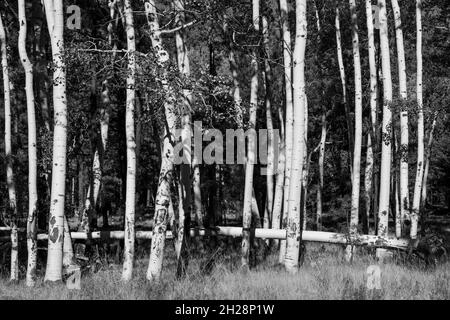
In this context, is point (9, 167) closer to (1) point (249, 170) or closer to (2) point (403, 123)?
(1) point (249, 170)

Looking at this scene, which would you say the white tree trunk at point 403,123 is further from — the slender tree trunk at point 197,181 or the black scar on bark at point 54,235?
the black scar on bark at point 54,235

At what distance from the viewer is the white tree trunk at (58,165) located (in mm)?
9008

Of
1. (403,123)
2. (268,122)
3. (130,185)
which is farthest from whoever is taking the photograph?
(268,122)

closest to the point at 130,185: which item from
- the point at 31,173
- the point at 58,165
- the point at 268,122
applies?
the point at 58,165

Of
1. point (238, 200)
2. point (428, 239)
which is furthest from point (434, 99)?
point (238, 200)

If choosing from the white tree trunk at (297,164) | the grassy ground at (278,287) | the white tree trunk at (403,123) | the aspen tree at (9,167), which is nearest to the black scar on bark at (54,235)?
the grassy ground at (278,287)

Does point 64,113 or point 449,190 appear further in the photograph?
point 449,190

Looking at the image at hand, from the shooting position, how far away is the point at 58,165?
9.02 meters

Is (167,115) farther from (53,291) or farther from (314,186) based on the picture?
(314,186)

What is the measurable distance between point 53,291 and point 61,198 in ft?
5.75

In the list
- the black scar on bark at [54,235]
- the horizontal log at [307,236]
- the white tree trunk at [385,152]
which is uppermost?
the white tree trunk at [385,152]

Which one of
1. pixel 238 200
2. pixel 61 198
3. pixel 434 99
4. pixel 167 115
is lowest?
pixel 238 200

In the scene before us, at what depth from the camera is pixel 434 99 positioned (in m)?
14.9
